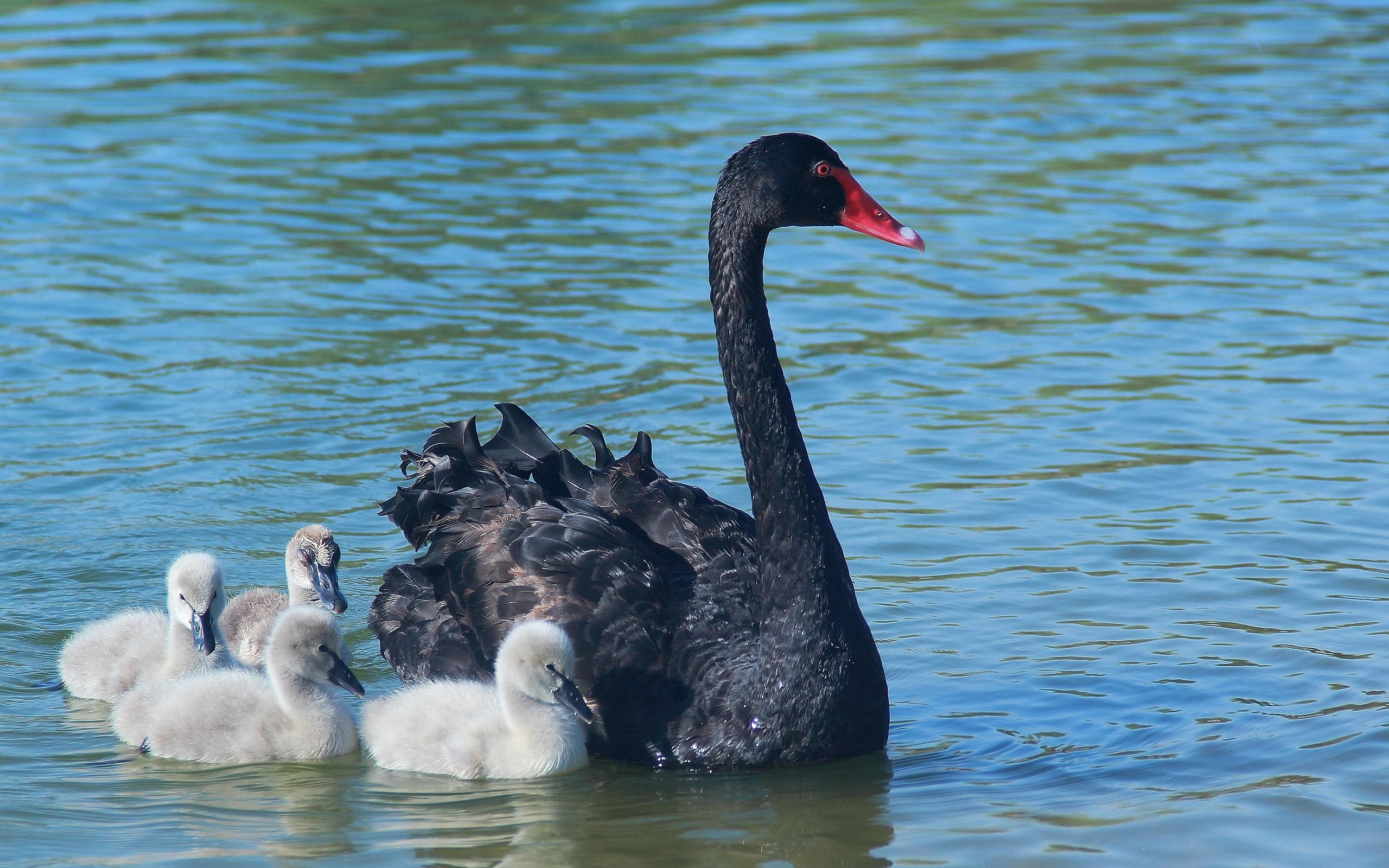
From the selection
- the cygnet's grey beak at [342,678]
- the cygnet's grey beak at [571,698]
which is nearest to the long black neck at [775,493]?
the cygnet's grey beak at [571,698]

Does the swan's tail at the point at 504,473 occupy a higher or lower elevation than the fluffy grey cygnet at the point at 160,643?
higher

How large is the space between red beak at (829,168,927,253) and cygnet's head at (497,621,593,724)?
5.46 ft

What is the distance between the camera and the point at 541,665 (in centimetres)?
588

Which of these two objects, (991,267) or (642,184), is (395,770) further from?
(642,184)

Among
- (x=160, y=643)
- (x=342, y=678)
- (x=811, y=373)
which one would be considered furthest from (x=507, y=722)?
(x=811, y=373)

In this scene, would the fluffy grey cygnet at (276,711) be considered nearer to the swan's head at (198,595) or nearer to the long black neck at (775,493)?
the swan's head at (198,595)

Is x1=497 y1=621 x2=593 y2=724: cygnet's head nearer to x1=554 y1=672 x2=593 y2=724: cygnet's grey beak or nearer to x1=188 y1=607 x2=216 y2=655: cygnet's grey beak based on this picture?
x1=554 y1=672 x2=593 y2=724: cygnet's grey beak

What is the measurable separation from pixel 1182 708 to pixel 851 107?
10609 millimetres

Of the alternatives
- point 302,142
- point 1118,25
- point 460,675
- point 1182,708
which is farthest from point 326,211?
point 1118,25

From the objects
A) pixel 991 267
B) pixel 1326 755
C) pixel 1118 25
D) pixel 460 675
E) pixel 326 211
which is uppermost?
pixel 1118 25

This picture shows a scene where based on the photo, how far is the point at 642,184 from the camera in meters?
14.1

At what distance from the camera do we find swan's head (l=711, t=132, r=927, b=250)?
605 centimetres

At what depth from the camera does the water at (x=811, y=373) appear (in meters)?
5.80

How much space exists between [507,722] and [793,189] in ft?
6.49
